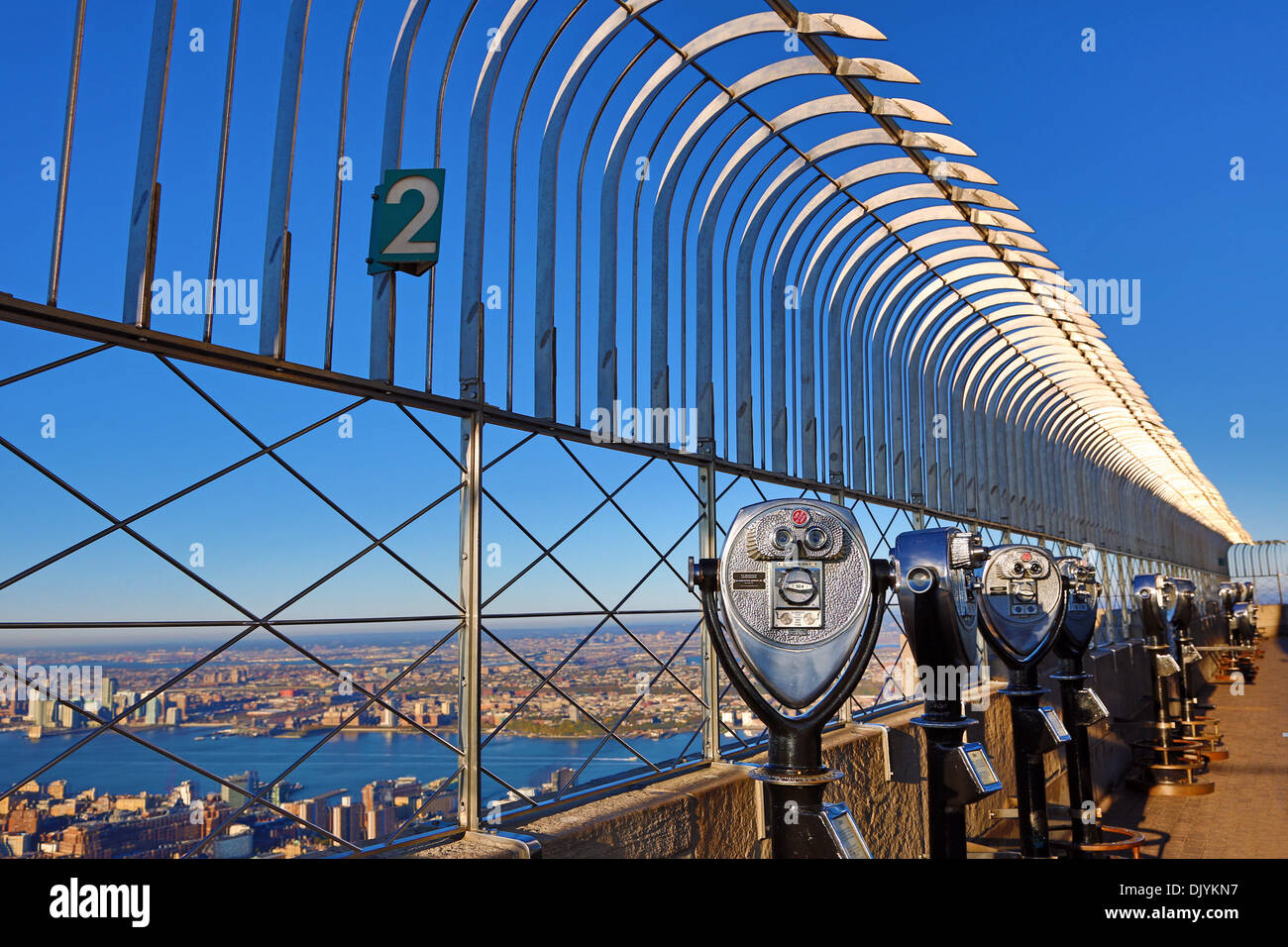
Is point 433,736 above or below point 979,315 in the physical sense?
below

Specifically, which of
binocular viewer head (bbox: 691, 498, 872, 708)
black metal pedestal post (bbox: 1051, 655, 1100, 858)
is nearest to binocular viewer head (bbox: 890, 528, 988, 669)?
binocular viewer head (bbox: 691, 498, 872, 708)

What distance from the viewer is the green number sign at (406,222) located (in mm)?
3873

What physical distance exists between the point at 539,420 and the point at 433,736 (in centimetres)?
153

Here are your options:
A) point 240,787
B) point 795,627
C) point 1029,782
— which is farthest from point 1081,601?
point 240,787

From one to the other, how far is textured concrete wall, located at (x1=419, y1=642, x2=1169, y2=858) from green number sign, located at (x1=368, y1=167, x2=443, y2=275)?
7.24ft

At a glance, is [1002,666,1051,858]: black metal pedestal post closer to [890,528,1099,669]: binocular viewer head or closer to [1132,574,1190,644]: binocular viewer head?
[890,528,1099,669]: binocular viewer head

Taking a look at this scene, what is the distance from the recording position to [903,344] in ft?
32.2

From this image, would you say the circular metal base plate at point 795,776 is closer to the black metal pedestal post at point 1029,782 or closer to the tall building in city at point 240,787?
the tall building in city at point 240,787

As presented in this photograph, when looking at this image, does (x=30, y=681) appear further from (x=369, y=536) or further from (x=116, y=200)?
(x=116, y=200)

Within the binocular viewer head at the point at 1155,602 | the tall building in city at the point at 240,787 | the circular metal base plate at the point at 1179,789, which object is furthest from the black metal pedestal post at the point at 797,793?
the circular metal base plate at the point at 1179,789

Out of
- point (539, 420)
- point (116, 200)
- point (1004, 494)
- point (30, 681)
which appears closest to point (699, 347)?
point (539, 420)

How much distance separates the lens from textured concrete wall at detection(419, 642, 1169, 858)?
4.09m
